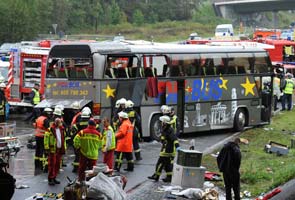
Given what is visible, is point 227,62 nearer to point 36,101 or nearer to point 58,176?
point 36,101

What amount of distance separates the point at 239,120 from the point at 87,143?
11.2m

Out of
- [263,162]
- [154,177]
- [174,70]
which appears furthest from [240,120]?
[154,177]

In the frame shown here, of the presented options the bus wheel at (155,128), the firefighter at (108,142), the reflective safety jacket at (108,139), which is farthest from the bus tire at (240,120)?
the reflective safety jacket at (108,139)

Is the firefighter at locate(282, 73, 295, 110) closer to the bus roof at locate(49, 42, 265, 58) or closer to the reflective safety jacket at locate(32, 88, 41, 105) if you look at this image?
the bus roof at locate(49, 42, 265, 58)

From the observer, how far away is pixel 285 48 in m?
51.6

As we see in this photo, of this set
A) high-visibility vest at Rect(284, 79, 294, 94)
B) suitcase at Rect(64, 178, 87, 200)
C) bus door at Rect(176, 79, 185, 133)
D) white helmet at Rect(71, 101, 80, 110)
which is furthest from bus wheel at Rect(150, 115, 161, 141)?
high-visibility vest at Rect(284, 79, 294, 94)

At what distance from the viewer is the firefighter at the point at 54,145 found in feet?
48.6

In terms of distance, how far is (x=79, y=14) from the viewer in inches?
3391

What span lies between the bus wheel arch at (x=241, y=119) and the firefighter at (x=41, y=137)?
9.72m

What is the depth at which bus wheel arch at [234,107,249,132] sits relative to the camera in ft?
80.3

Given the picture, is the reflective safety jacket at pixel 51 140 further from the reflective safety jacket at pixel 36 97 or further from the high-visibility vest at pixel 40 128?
the reflective safety jacket at pixel 36 97

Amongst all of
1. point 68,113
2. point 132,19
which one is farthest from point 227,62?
point 132,19

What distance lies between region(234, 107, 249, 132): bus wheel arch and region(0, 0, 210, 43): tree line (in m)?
39.6

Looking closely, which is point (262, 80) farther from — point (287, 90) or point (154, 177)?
point (154, 177)
